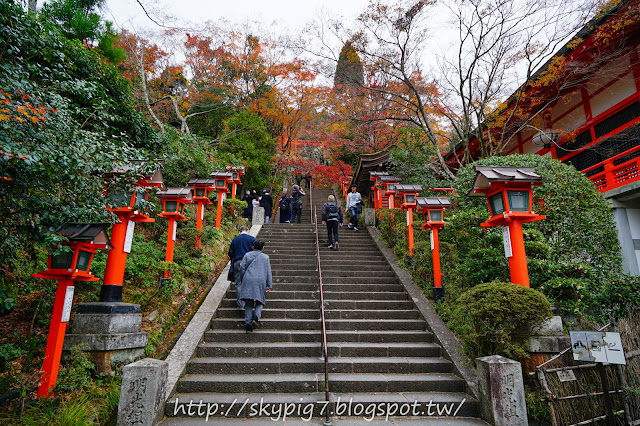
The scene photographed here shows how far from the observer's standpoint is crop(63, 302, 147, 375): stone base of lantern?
4.42 m

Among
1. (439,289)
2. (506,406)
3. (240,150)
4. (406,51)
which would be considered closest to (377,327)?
(439,289)

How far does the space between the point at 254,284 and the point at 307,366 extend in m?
1.54

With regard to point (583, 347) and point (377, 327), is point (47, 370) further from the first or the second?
point (583, 347)

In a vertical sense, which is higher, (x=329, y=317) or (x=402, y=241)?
(x=402, y=241)

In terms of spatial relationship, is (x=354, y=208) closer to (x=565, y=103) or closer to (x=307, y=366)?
(x=307, y=366)

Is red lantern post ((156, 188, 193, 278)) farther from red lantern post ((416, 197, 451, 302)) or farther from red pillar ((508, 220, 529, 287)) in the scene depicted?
red pillar ((508, 220, 529, 287))

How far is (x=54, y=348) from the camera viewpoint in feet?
12.9

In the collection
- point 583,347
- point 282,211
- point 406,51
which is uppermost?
point 406,51

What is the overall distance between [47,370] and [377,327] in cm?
480

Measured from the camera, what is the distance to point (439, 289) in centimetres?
682

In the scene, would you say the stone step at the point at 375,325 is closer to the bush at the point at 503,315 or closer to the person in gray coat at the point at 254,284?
the person in gray coat at the point at 254,284

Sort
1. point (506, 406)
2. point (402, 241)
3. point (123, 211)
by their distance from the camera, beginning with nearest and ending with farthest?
point (506, 406) → point (123, 211) → point (402, 241)

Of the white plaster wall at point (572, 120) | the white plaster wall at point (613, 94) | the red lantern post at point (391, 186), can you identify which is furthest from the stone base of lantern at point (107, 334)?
the white plaster wall at point (572, 120)

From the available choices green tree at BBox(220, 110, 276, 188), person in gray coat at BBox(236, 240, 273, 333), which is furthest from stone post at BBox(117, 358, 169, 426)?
green tree at BBox(220, 110, 276, 188)
